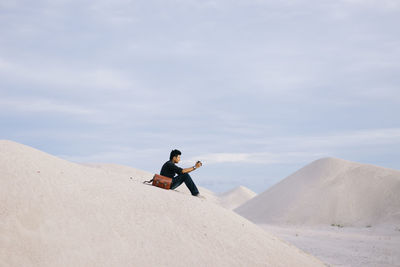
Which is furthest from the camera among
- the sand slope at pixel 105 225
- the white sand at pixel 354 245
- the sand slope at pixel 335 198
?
the sand slope at pixel 335 198

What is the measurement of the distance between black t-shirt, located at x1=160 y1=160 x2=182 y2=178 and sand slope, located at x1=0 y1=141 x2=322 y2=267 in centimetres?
64

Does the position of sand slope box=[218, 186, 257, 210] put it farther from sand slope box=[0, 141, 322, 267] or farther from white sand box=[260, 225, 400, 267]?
sand slope box=[0, 141, 322, 267]

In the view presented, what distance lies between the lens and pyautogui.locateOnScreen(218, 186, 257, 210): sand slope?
58594 mm

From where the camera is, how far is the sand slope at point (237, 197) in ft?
192

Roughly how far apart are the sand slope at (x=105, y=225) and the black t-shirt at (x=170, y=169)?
0.64 meters

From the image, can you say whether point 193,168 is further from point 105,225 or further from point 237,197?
point 237,197

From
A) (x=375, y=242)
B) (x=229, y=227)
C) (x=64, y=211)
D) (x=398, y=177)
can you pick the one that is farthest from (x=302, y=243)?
(x=398, y=177)

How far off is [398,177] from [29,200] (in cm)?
2640

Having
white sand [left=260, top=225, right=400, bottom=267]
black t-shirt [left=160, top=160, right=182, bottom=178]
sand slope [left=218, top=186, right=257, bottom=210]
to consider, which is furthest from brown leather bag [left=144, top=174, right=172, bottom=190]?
sand slope [left=218, top=186, right=257, bottom=210]

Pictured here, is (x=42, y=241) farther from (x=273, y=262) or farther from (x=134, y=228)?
(x=273, y=262)

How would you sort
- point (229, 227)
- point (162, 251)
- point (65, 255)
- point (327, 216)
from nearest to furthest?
point (65, 255)
point (162, 251)
point (229, 227)
point (327, 216)

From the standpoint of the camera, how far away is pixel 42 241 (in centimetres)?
770

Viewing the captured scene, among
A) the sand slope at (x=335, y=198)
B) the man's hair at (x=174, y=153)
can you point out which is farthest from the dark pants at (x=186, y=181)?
the sand slope at (x=335, y=198)

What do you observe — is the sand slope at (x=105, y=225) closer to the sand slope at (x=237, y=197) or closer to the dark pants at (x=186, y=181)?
the dark pants at (x=186, y=181)
